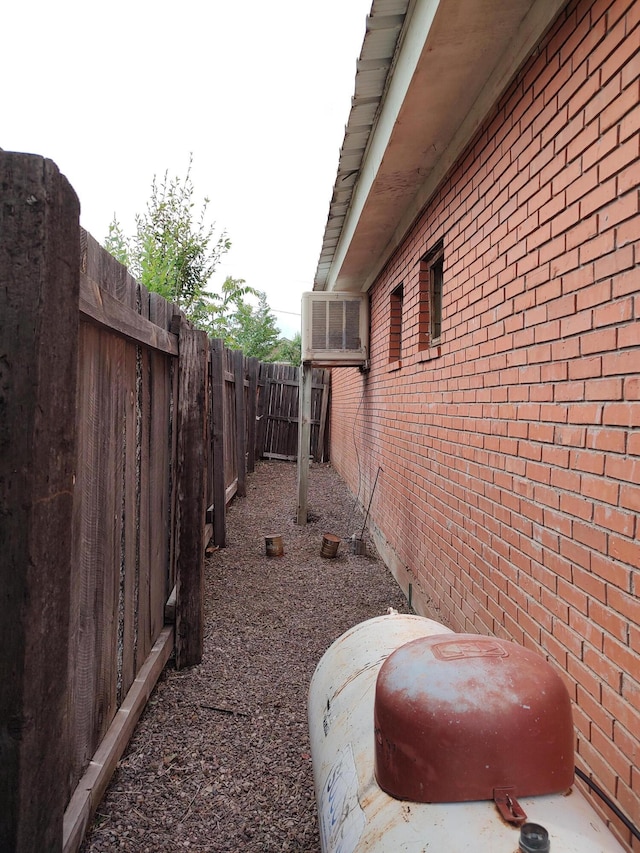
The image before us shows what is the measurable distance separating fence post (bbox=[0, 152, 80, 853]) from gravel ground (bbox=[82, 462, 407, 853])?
1046 millimetres

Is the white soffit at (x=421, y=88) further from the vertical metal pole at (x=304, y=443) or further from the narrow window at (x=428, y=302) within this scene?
the vertical metal pole at (x=304, y=443)

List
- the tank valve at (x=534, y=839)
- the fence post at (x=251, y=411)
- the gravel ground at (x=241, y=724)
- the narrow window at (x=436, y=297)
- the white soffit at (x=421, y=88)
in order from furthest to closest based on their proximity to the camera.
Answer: the fence post at (x=251, y=411) → the narrow window at (x=436, y=297) → the white soffit at (x=421, y=88) → the gravel ground at (x=241, y=724) → the tank valve at (x=534, y=839)

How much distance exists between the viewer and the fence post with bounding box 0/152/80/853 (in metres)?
1.20

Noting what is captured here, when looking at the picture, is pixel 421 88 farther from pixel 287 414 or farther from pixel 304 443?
pixel 287 414

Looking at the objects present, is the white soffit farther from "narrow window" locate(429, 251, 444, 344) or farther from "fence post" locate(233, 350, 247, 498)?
"fence post" locate(233, 350, 247, 498)

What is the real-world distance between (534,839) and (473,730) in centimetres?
22

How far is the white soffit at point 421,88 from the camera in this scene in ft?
8.18

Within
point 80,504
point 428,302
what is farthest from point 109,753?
point 428,302

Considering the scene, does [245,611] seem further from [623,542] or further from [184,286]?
[184,286]

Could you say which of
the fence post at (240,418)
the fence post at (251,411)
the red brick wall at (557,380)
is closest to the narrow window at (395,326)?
the red brick wall at (557,380)

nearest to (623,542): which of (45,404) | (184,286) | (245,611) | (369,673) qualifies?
(369,673)

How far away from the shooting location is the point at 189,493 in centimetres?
337

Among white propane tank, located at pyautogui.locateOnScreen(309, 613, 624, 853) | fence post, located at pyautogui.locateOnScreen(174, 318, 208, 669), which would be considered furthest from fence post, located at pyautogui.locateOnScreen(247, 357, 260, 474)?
white propane tank, located at pyautogui.locateOnScreen(309, 613, 624, 853)

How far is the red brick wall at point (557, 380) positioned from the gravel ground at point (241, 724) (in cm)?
109
